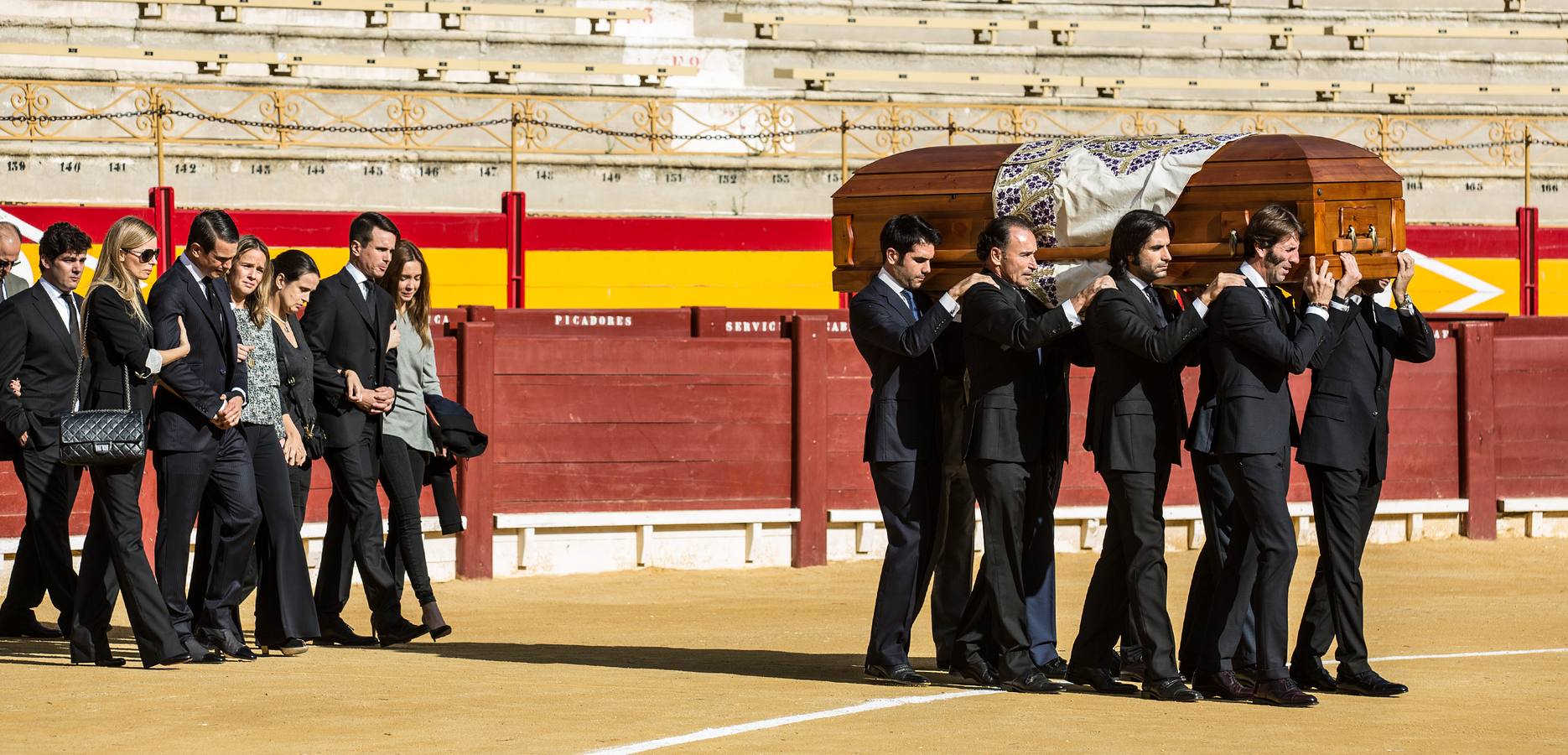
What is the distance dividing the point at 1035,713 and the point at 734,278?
10533 mm

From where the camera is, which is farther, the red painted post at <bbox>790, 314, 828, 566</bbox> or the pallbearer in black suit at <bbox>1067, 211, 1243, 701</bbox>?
the red painted post at <bbox>790, 314, 828, 566</bbox>

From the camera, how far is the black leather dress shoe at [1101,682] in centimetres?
675

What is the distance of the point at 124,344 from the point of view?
269 inches

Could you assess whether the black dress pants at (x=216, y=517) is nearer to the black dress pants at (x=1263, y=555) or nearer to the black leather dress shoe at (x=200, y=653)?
the black leather dress shoe at (x=200, y=653)

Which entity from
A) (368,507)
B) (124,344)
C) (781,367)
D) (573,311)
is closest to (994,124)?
(573,311)

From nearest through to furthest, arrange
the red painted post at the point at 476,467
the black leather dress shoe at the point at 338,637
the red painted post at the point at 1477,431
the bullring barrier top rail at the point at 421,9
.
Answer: the black leather dress shoe at the point at 338,637, the red painted post at the point at 476,467, the red painted post at the point at 1477,431, the bullring barrier top rail at the point at 421,9

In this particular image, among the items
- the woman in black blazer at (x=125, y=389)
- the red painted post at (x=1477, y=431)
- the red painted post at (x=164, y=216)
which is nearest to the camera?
the woman in black blazer at (x=125, y=389)

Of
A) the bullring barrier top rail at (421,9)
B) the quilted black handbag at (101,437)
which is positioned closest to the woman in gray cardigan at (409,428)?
the quilted black handbag at (101,437)

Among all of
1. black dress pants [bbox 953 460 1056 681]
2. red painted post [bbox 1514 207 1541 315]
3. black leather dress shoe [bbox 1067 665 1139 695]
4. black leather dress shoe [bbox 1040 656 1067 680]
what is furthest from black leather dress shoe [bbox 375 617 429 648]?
red painted post [bbox 1514 207 1541 315]

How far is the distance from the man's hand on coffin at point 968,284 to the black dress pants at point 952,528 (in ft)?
1.19

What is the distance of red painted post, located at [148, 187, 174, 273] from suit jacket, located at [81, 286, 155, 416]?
7473 mm

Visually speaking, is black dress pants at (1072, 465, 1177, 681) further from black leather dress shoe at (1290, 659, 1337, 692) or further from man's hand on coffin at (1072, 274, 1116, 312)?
black leather dress shoe at (1290, 659, 1337, 692)

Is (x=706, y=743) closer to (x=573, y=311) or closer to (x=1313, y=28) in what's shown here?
(x=573, y=311)

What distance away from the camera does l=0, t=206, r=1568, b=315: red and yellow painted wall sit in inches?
613
